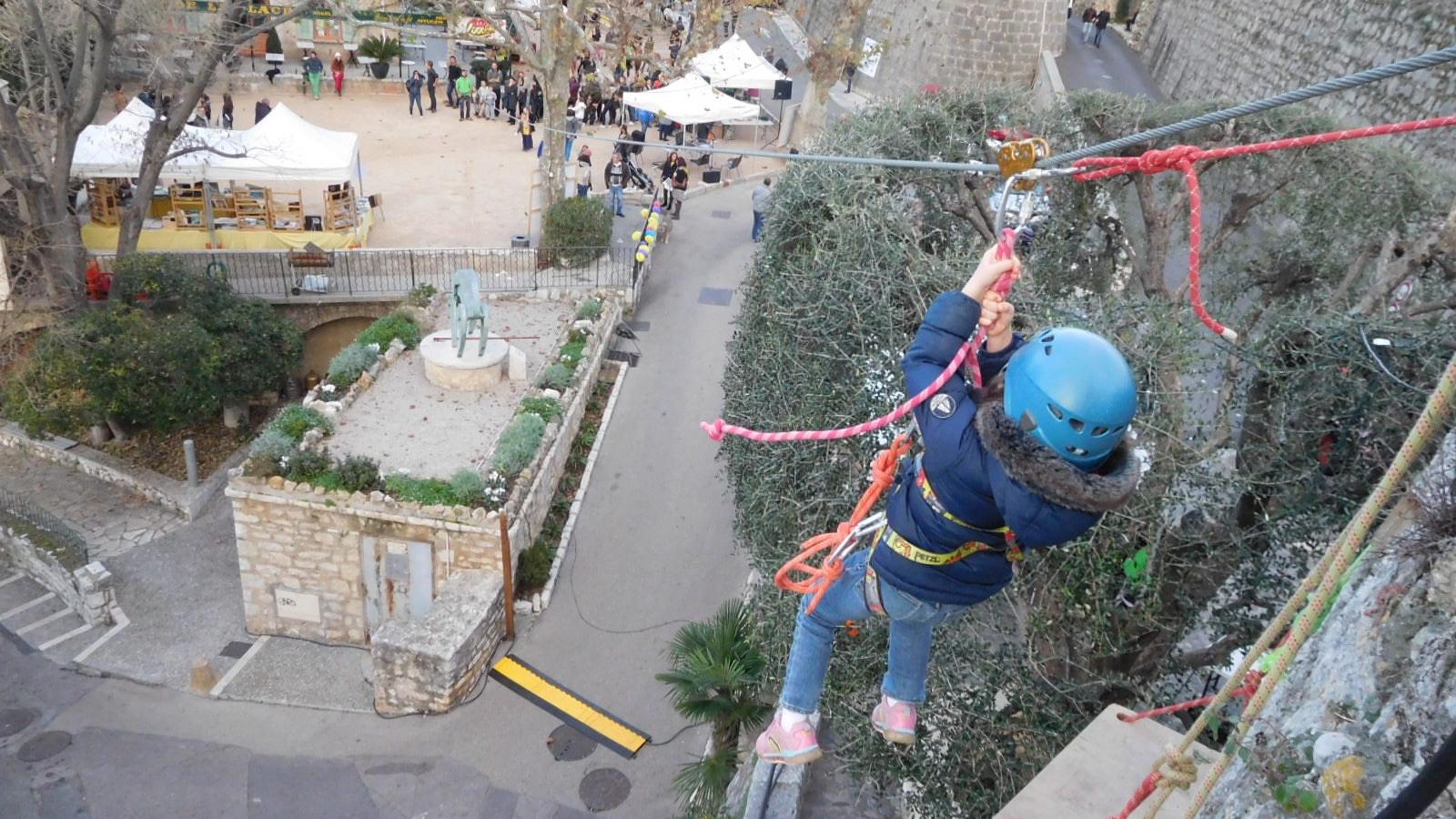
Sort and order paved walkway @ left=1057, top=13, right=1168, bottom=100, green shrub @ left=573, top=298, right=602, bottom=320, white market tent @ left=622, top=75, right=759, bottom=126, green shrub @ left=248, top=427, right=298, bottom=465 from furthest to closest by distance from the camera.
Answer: paved walkway @ left=1057, top=13, right=1168, bottom=100 < white market tent @ left=622, top=75, right=759, bottom=126 < green shrub @ left=573, top=298, right=602, bottom=320 < green shrub @ left=248, top=427, right=298, bottom=465

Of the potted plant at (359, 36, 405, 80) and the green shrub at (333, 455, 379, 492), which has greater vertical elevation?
the green shrub at (333, 455, 379, 492)

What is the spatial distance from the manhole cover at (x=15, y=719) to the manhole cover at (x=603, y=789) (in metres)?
7.27

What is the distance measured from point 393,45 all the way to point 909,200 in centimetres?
2973

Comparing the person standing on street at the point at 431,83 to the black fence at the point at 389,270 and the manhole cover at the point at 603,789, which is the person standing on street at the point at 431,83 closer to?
the black fence at the point at 389,270

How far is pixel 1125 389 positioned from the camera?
10.3 feet

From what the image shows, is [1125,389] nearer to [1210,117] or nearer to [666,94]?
[1210,117]

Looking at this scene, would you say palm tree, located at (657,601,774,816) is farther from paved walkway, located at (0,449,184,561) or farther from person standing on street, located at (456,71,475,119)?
person standing on street, located at (456,71,475,119)

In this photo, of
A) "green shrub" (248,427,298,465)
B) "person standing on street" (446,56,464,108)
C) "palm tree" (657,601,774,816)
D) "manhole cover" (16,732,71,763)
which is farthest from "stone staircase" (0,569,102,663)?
"person standing on street" (446,56,464,108)

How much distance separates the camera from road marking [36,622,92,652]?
13516 millimetres

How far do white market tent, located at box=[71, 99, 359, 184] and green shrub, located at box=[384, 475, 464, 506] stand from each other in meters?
8.62

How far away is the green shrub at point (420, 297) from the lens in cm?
1684

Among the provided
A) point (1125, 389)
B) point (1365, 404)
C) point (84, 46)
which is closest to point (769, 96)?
point (84, 46)

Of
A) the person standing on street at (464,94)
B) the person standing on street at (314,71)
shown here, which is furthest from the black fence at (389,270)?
the person standing on street at (314,71)

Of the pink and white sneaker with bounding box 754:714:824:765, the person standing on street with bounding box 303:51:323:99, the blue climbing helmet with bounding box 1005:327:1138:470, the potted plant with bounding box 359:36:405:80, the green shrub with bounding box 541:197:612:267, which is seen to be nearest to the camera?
the blue climbing helmet with bounding box 1005:327:1138:470
